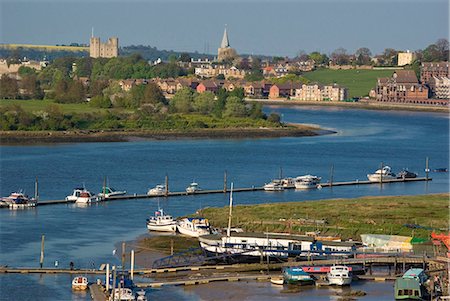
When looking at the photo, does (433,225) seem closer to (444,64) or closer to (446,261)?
(446,261)

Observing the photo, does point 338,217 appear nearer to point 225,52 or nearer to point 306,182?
point 306,182

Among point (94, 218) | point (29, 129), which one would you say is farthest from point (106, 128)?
point (94, 218)

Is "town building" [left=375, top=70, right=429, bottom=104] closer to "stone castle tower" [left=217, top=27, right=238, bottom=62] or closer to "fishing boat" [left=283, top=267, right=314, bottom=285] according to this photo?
"stone castle tower" [left=217, top=27, right=238, bottom=62]

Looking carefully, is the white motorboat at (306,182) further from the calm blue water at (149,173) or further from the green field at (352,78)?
the green field at (352,78)

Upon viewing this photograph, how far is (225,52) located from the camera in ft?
383

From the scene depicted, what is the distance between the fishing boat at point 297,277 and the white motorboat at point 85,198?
9071 millimetres

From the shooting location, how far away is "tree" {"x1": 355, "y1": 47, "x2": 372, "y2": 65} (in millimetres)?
100475

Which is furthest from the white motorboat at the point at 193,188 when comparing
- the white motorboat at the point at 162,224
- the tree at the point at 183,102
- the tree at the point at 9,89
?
the tree at the point at 9,89

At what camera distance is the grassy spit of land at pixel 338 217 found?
21.7 metres

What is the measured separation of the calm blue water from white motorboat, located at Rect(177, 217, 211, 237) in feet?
2.74

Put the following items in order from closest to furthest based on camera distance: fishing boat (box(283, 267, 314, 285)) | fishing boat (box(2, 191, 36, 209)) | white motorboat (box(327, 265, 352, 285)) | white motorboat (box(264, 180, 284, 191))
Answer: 1. white motorboat (box(327, 265, 352, 285))
2. fishing boat (box(283, 267, 314, 285))
3. fishing boat (box(2, 191, 36, 209))
4. white motorboat (box(264, 180, 284, 191))

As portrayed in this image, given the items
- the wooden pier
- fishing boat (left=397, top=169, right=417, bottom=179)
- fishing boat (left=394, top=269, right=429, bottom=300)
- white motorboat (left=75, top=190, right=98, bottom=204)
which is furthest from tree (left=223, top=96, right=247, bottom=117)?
fishing boat (left=394, top=269, right=429, bottom=300)

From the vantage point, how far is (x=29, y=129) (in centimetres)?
4412

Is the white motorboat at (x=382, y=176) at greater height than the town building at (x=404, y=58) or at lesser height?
lesser
